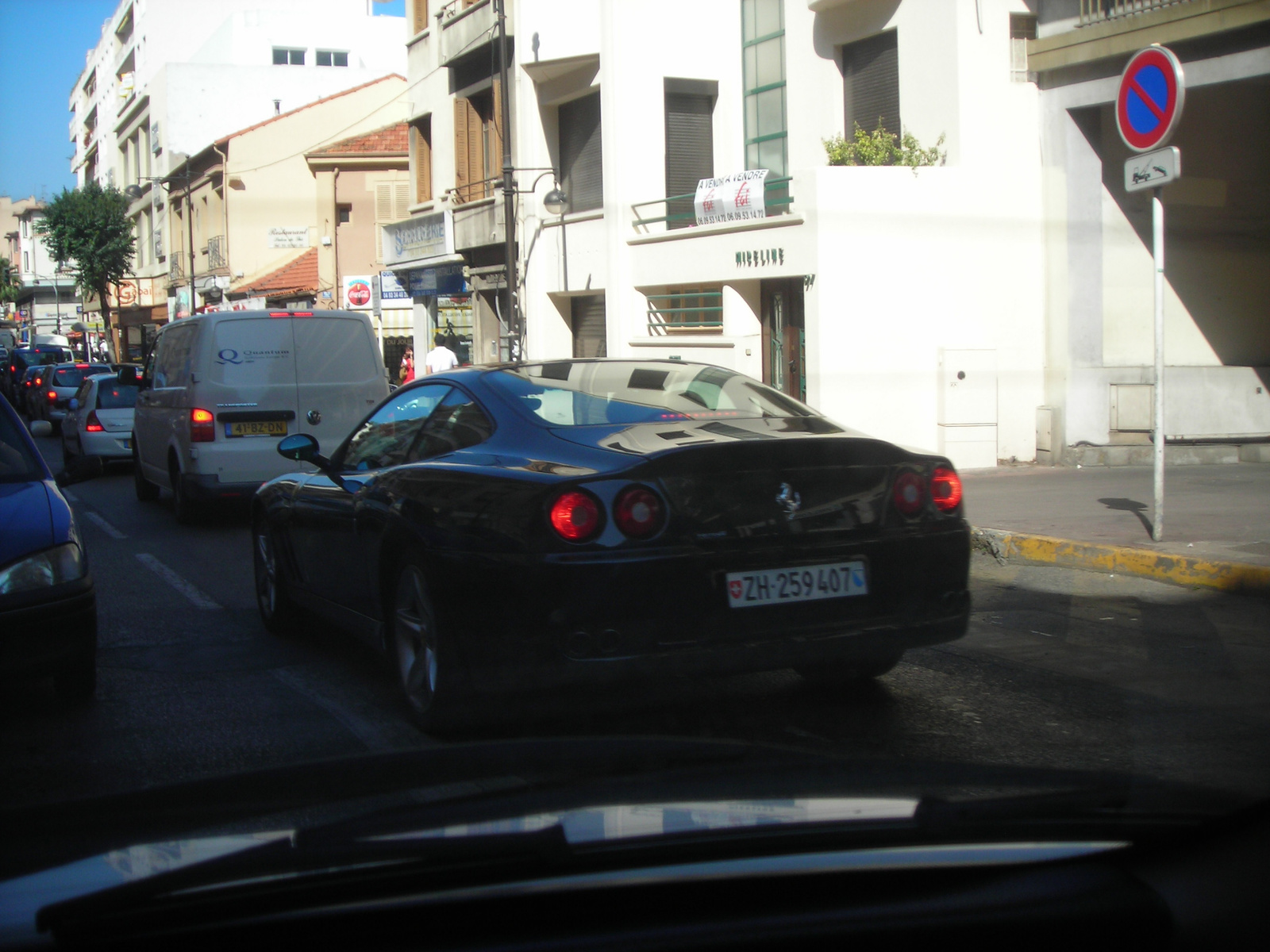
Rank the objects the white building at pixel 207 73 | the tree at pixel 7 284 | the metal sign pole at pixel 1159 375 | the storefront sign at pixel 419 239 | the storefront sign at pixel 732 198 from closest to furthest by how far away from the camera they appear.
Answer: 1. the metal sign pole at pixel 1159 375
2. the storefront sign at pixel 732 198
3. the storefront sign at pixel 419 239
4. the white building at pixel 207 73
5. the tree at pixel 7 284

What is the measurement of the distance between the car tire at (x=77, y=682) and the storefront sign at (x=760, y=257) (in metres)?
11.8

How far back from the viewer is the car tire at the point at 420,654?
450 cm

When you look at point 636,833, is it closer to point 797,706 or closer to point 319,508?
point 797,706

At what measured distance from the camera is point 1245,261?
646 inches

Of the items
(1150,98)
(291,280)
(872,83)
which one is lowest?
(1150,98)

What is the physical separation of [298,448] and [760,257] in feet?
35.6

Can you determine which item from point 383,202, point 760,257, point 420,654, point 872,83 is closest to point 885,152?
point 872,83

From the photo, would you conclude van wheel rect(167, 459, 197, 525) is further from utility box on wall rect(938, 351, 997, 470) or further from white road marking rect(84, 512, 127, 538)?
utility box on wall rect(938, 351, 997, 470)

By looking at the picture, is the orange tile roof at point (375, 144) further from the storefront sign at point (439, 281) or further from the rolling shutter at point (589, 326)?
the rolling shutter at point (589, 326)

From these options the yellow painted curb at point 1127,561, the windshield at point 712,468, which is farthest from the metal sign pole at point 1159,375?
the yellow painted curb at point 1127,561

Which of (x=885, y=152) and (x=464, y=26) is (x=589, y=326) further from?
(x=885, y=152)

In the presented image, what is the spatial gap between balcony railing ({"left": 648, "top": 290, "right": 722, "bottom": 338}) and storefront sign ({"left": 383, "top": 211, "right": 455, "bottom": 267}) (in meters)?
8.45

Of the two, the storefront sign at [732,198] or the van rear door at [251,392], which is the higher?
the storefront sign at [732,198]

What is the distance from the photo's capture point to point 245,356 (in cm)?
1198
